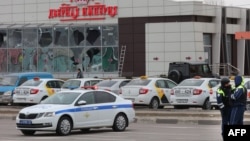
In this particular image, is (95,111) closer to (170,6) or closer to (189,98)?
(189,98)

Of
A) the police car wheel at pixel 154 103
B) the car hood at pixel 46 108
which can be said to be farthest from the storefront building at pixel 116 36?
the car hood at pixel 46 108

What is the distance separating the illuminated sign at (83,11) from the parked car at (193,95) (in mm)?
31038

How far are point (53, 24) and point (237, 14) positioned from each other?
52.6 feet

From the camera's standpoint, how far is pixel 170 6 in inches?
2409

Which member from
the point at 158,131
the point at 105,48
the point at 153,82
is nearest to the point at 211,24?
the point at 105,48

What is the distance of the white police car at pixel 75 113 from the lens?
22.0 m

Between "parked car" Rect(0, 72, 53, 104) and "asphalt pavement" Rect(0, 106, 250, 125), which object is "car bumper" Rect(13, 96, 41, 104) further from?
"asphalt pavement" Rect(0, 106, 250, 125)

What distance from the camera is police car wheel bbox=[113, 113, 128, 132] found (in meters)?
24.0

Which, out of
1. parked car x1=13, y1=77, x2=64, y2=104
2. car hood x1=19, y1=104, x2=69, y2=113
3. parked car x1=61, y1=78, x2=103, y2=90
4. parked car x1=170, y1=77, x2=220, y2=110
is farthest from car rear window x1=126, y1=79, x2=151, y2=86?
car hood x1=19, y1=104, x2=69, y2=113

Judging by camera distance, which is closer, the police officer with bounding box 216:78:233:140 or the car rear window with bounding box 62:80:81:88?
the police officer with bounding box 216:78:233:140

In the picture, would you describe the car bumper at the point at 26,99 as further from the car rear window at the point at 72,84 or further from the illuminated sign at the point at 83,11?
the illuminated sign at the point at 83,11

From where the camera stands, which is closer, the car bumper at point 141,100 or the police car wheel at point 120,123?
the police car wheel at point 120,123

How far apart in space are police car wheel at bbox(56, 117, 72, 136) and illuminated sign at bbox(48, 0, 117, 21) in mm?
41995

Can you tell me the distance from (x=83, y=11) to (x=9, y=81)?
2590 cm
